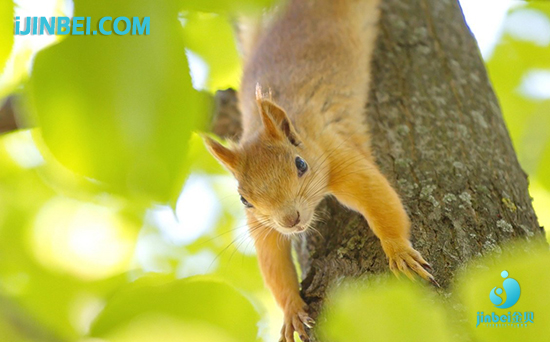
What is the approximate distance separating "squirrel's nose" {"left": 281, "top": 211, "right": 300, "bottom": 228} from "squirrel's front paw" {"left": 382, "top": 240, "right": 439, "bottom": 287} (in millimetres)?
455

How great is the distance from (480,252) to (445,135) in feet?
2.25

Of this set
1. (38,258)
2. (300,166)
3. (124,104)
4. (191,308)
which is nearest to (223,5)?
(124,104)

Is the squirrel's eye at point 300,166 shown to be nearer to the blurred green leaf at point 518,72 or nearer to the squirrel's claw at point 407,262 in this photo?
the squirrel's claw at point 407,262

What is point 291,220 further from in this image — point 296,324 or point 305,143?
point 305,143

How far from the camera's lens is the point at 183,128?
63 centimetres

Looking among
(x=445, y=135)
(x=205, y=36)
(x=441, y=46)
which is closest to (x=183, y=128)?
(x=205, y=36)

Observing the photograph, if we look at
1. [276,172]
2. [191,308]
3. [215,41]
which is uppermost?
[191,308]

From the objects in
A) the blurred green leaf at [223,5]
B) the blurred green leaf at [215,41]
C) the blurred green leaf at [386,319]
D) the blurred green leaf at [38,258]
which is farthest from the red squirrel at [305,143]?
the blurred green leaf at [223,5]

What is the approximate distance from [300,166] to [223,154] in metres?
0.38

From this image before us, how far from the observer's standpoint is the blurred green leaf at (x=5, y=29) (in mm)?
704

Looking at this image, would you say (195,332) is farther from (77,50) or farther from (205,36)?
(205,36)

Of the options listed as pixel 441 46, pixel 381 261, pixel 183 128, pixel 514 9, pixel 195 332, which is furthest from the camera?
pixel 514 9

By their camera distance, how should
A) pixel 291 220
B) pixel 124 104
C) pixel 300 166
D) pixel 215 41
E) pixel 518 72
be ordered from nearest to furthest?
1. pixel 124 104
2. pixel 215 41
3. pixel 291 220
4. pixel 300 166
5. pixel 518 72

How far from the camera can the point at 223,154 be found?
8.72ft
